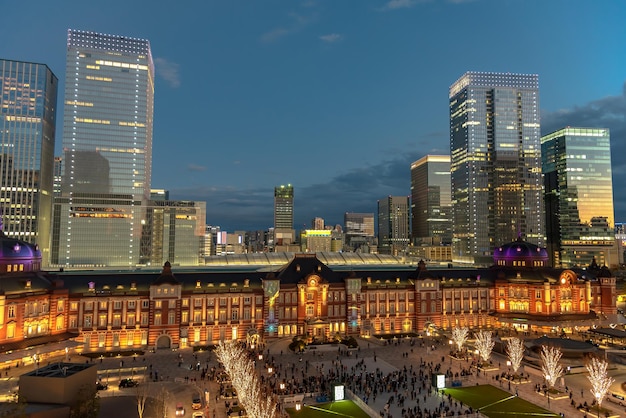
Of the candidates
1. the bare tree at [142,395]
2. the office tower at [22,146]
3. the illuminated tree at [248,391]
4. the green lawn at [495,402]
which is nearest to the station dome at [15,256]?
the bare tree at [142,395]

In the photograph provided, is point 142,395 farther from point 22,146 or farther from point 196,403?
point 22,146

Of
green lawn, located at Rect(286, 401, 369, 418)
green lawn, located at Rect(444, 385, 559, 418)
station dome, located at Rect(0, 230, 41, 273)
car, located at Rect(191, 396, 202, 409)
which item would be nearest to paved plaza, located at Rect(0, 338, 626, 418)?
car, located at Rect(191, 396, 202, 409)

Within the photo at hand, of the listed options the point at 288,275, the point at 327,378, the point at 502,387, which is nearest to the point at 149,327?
the point at 288,275

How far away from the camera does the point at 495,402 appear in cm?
6488

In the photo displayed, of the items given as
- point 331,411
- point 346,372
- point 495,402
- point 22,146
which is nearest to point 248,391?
point 331,411

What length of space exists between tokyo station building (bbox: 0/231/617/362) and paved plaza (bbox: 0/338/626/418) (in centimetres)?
635

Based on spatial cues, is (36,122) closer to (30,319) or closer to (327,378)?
(30,319)

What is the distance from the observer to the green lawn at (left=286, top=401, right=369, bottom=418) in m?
60.2

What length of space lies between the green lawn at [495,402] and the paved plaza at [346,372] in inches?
78.2

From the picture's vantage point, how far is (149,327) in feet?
317

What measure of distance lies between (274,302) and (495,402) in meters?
54.5

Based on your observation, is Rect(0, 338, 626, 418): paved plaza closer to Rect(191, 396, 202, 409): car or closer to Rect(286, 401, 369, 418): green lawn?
Rect(191, 396, 202, 409): car

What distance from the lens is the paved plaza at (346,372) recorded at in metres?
62.2

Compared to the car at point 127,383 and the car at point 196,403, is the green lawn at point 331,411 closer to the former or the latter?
the car at point 196,403
